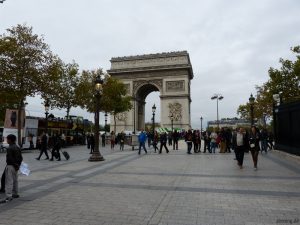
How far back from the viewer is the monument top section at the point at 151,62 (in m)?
59.4

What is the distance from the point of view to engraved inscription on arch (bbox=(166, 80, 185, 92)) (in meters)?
58.7

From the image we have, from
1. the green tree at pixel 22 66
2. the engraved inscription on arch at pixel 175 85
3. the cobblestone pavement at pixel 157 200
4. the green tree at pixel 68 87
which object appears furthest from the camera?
the engraved inscription on arch at pixel 175 85

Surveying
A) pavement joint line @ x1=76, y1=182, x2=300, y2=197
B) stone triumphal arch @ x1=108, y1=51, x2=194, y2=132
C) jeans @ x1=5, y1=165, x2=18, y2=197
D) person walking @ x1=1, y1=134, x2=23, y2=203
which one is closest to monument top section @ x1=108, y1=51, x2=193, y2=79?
stone triumphal arch @ x1=108, y1=51, x2=194, y2=132

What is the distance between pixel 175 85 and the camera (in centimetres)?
5931

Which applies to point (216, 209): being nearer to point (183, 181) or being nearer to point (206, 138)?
point (183, 181)

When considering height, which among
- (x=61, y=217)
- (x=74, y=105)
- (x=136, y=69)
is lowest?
(x=61, y=217)

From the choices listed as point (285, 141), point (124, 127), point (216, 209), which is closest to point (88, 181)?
point (216, 209)

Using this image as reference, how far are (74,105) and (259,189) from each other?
122ft

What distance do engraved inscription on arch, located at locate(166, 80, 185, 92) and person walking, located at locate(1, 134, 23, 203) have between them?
171 ft

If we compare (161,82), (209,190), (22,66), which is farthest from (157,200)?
(161,82)

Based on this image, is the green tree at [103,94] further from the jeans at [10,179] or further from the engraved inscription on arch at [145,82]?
the jeans at [10,179]

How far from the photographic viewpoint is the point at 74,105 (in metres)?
42.9

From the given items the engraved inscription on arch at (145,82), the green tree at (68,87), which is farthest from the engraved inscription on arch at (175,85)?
the green tree at (68,87)

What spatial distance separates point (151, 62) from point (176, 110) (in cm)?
1088
